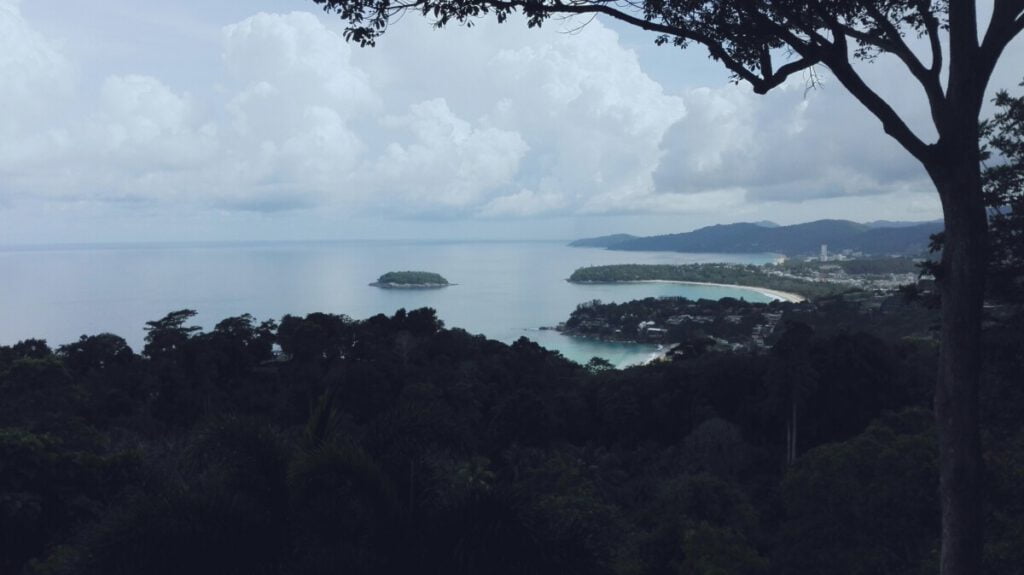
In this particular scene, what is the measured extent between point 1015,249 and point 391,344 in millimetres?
17160

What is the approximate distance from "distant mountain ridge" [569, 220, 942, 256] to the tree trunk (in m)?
91.4

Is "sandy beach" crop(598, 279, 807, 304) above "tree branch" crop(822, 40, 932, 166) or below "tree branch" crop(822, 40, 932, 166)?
below

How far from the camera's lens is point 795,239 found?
398 feet

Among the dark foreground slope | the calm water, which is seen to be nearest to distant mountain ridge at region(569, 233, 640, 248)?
the calm water

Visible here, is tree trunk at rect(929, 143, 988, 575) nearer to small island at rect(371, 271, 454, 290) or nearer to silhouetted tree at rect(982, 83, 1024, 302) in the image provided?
silhouetted tree at rect(982, 83, 1024, 302)

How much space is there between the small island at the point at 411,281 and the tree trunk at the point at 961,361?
216 feet

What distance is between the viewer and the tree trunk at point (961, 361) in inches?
108

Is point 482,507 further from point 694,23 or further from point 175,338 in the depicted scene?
point 175,338

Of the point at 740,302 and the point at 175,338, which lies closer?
the point at 175,338

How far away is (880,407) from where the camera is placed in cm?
1595

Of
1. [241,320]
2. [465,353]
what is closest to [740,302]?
[465,353]

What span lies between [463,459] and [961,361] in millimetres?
3004

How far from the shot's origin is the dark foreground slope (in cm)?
298

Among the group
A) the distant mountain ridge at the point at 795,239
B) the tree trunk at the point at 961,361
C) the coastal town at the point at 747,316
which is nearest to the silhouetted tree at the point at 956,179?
the tree trunk at the point at 961,361
